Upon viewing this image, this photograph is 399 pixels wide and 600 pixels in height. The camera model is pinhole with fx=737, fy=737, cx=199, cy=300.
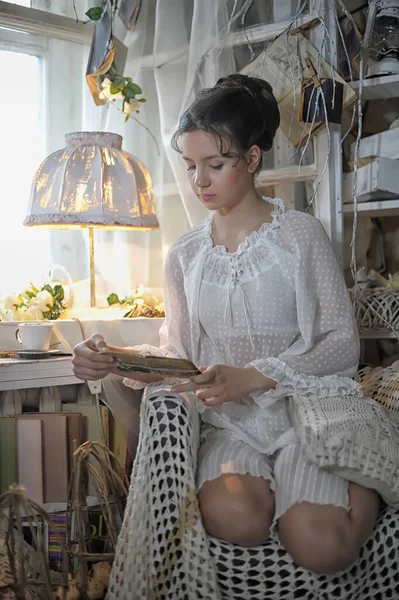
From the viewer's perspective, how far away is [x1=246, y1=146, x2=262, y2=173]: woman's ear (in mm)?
1563

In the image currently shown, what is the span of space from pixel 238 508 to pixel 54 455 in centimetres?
58

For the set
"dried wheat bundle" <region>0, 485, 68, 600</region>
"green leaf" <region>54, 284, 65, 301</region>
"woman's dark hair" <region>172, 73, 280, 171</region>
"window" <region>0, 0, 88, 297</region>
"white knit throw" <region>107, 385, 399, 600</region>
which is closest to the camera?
"dried wheat bundle" <region>0, 485, 68, 600</region>

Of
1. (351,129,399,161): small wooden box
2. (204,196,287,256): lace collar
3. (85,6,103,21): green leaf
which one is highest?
(85,6,103,21): green leaf

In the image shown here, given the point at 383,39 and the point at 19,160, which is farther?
the point at 19,160

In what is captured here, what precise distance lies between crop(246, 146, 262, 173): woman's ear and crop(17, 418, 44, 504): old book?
2.44ft

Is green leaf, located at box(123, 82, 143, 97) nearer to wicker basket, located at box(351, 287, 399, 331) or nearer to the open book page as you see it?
the open book page

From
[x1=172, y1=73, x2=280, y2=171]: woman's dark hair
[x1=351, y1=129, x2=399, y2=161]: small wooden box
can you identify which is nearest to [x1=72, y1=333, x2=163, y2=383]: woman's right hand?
[x1=172, y1=73, x2=280, y2=171]: woman's dark hair

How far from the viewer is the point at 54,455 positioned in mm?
1711

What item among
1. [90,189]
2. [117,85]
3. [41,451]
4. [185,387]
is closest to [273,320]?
[185,387]

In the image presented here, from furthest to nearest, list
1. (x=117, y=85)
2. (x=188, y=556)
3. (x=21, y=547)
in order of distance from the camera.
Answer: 1. (x=117, y=85)
2. (x=188, y=556)
3. (x=21, y=547)

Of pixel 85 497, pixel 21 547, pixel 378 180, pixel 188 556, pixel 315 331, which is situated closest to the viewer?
pixel 21 547

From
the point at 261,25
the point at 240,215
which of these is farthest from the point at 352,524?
the point at 261,25

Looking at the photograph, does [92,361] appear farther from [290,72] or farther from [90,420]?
[290,72]

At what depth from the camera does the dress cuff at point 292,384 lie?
4.71ft
